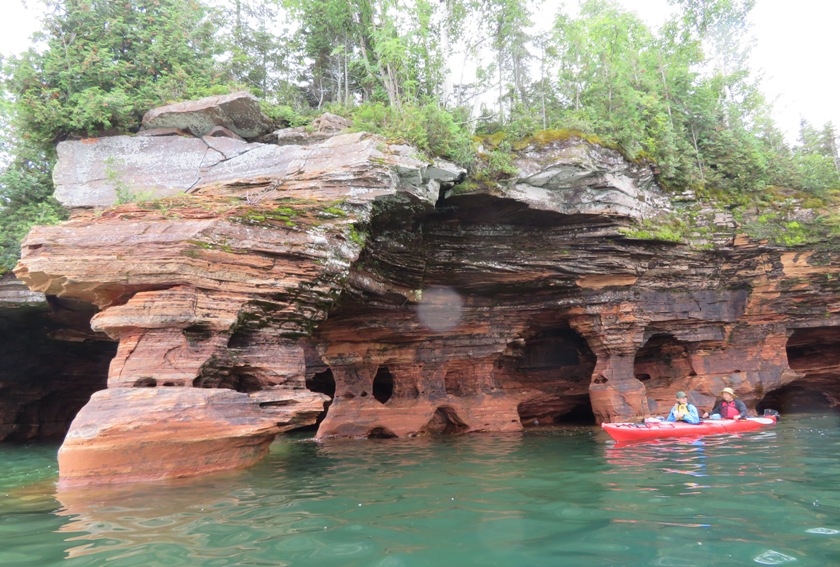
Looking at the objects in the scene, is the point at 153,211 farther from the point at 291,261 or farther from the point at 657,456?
the point at 657,456

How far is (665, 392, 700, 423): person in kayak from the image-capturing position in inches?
483

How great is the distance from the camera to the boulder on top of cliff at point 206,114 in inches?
496

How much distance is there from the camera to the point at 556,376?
20.3 meters

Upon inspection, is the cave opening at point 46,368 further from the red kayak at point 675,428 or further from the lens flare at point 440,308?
the red kayak at point 675,428

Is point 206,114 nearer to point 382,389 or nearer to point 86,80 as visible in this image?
point 86,80

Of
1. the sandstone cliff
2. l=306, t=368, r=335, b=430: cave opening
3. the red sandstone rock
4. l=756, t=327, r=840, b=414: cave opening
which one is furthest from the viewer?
l=306, t=368, r=335, b=430: cave opening

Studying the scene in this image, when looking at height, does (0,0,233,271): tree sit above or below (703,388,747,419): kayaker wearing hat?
above

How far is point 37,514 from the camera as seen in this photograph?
602cm

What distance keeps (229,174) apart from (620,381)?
14.1m

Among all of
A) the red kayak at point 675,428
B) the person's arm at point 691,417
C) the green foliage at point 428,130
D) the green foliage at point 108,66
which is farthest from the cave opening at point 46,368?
the person's arm at point 691,417

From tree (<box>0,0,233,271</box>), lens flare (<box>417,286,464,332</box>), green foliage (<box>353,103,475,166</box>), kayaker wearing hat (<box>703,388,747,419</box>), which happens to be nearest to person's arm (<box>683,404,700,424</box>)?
kayaker wearing hat (<box>703,388,747,419</box>)

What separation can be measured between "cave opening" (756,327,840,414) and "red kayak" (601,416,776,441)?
8192 mm

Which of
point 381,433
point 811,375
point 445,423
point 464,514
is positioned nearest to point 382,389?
point 445,423

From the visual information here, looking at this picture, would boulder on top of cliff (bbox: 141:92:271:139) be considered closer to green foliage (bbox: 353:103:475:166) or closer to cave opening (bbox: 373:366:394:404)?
green foliage (bbox: 353:103:475:166)
